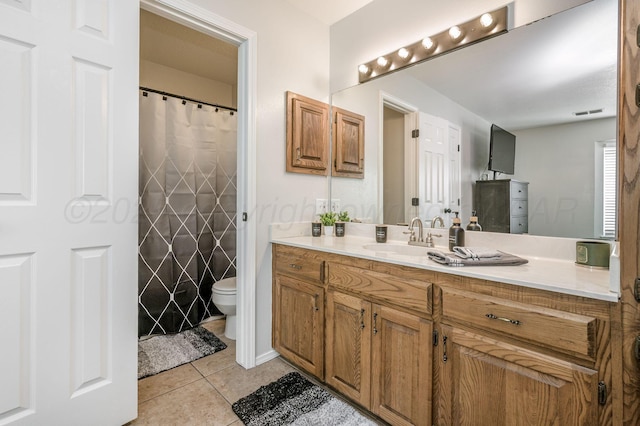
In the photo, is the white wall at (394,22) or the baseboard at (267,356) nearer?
the white wall at (394,22)

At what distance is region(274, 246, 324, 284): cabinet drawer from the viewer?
1.74 meters

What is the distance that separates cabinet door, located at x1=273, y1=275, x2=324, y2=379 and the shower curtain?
3.59 ft

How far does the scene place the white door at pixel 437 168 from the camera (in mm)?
1783

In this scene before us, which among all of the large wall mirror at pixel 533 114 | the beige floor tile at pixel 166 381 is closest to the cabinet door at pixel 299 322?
the beige floor tile at pixel 166 381

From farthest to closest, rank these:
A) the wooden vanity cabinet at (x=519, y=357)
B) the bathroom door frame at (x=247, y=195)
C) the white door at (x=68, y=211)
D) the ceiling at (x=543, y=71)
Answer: the bathroom door frame at (x=247, y=195) → the ceiling at (x=543, y=71) → the white door at (x=68, y=211) → the wooden vanity cabinet at (x=519, y=357)

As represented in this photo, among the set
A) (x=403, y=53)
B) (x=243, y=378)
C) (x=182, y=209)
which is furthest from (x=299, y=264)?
(x=403, y=53)

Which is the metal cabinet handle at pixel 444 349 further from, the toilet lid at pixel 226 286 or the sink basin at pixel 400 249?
the toilet lid at pixel 226 286

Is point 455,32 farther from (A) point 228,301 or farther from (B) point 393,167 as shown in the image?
(A) point 228,301

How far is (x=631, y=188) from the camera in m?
0.84

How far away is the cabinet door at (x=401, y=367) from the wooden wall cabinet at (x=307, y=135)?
123 cm

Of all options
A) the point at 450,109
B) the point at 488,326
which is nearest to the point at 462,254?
the point at 488,326

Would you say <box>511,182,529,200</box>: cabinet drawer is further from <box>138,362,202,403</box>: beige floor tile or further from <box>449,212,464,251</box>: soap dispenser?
<box>138,362,202,403</box>: beige floor tile

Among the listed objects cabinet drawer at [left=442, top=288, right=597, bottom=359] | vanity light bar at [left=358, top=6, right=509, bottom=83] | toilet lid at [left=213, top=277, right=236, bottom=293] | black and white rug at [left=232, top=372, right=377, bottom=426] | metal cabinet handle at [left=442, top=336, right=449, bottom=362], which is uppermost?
vanity light bar at [left=358, top=6, right=509, bottom=83]

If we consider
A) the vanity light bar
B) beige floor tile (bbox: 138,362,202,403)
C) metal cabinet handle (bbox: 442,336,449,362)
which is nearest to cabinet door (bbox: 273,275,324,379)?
beige floor tile (bbox: 138,362,202,403)
